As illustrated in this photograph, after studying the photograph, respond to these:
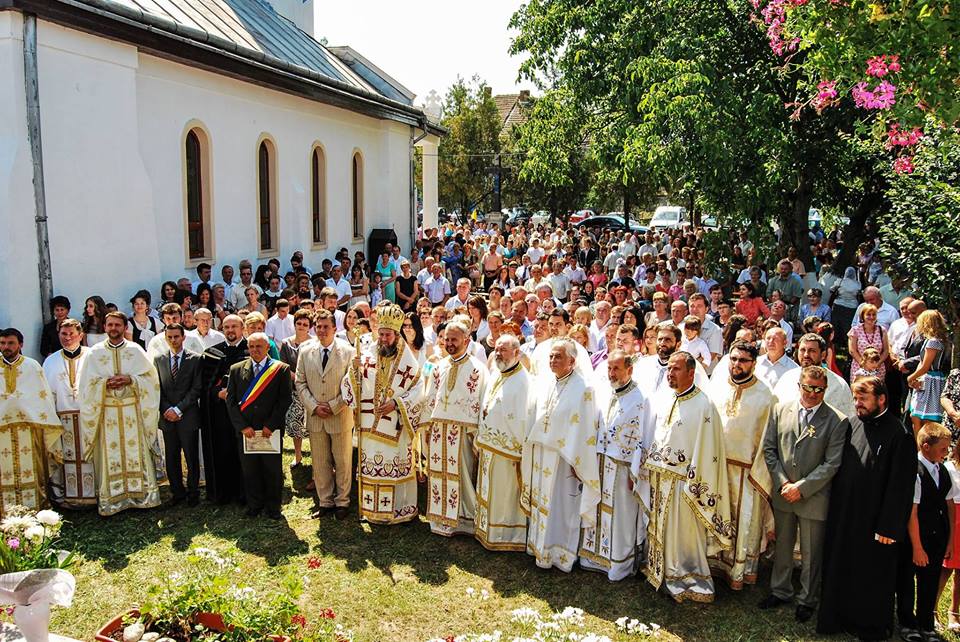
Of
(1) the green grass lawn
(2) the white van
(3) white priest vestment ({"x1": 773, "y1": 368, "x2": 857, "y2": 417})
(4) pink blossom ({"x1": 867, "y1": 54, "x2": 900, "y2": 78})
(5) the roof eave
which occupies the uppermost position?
(5) the roof eave

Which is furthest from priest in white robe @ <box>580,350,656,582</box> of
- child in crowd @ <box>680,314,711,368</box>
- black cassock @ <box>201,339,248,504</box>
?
black cassock @ <box>201,339,248,504</box>

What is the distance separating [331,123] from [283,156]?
8.19 ft

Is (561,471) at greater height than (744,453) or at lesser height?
lesser

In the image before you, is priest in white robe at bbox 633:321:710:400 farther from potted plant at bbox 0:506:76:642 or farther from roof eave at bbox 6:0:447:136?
roof eave at bbox 6:0:447:136

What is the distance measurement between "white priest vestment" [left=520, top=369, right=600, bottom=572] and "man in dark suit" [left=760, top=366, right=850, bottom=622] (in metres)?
1.43

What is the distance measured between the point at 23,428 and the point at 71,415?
0.51m

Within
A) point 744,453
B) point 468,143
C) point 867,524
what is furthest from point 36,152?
point 468,143

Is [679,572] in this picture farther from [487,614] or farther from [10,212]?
[10,212]

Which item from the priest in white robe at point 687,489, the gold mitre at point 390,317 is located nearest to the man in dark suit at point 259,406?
the gold mitre at point 390,317

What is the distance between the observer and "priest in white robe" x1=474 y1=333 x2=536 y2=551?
761 centimetres

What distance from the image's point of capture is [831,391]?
23.7ft

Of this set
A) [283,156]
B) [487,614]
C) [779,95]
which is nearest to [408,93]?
[283,156]

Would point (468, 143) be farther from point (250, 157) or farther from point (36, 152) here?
point (36, 152)

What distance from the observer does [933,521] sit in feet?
19.9
